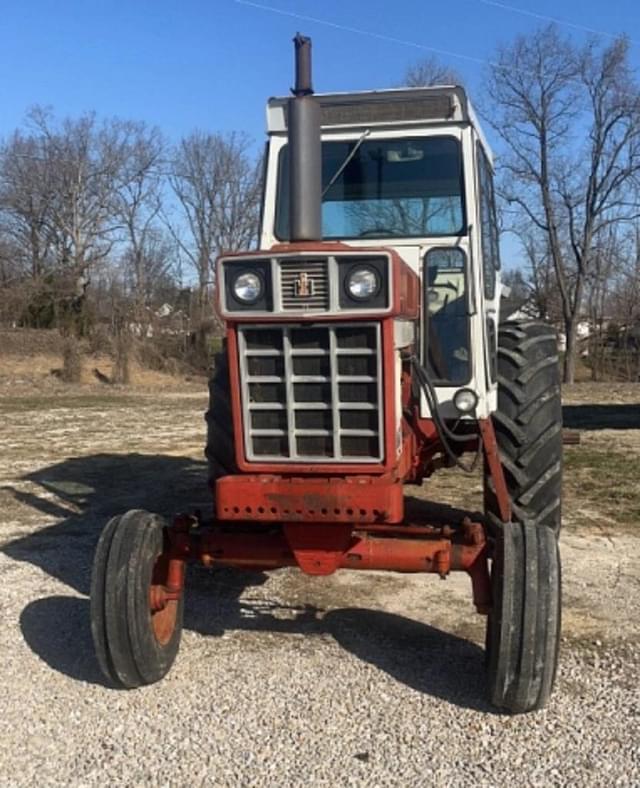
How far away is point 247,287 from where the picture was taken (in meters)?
3.76

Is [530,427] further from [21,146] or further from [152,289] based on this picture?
[21,146]

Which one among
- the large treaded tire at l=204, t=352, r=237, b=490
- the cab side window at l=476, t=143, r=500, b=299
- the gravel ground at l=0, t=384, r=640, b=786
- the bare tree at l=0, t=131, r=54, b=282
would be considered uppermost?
the bare tree at l=0, t=131, r=54, b=282

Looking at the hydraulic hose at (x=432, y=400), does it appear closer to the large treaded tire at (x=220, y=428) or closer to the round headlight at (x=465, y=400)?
the round headlight at (x=465, y=400)

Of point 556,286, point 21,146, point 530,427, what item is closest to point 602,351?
point 556,286

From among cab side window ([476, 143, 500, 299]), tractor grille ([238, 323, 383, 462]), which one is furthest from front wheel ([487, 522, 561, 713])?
cab side window ([476, 143, 500, 299])

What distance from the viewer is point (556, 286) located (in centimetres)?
3056

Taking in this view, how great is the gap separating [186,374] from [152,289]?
1324 cm

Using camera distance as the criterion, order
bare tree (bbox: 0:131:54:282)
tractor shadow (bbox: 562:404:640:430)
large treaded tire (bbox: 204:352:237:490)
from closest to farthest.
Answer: large treaded tire (bbox: 204:352:237:490) → tractor shadow (bbox: 562:404:640:430) → bare tree (bbox: 0:131:54:282)

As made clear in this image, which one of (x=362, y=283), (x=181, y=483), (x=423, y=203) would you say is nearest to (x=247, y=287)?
(x=362, y=283)

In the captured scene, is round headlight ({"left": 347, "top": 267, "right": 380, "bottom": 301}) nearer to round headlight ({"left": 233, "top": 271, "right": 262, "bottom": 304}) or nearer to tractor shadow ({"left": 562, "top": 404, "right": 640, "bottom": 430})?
round headlight ({"left": 233, "top": 271, "right": 262, "bottom": 304})

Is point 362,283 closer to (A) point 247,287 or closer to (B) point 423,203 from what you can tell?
(A) point 247,287

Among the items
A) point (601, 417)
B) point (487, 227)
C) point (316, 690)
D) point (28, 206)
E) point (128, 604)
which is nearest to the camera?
point (128, 604)

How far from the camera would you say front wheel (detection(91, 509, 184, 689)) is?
3994mm

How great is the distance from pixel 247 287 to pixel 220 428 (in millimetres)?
1393
